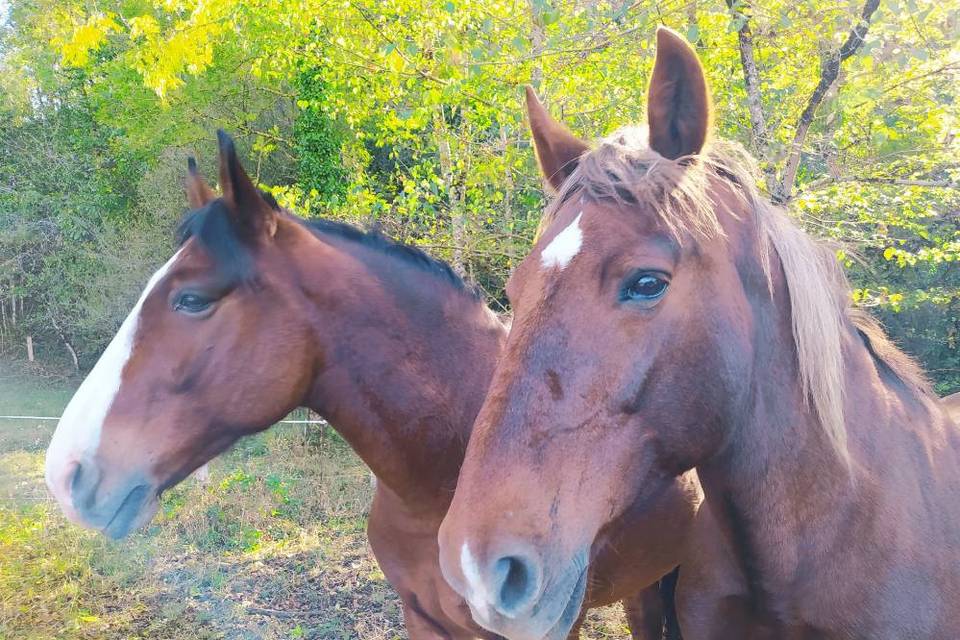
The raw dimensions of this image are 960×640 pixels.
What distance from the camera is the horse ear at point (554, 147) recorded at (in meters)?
1.84

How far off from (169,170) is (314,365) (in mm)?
15138

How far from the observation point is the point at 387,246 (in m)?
2.60

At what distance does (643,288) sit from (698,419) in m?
0.31

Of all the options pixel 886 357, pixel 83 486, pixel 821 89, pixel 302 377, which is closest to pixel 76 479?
pixel 83 486

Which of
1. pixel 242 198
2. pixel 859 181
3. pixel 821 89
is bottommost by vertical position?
pixel 242 198

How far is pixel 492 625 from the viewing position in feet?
3.99

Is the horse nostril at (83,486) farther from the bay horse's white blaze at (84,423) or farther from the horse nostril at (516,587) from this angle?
the horse nostril at (516,587)

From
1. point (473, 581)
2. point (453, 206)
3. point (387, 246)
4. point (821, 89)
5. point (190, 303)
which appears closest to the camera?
point (473, 581)

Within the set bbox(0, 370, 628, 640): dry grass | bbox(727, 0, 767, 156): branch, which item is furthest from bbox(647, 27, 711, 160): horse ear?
bbox(0, 370, 628, 640): dry grass

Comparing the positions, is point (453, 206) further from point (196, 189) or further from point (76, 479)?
point (76, 479)

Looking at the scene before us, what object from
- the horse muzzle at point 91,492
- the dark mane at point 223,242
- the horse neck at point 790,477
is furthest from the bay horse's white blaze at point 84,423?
the horse neck at point 790,477

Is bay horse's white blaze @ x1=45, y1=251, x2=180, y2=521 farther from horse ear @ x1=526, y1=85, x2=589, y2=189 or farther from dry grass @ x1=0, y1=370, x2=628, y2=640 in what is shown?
dry grass @ x1=0, y1=370, x2=628, y2=640

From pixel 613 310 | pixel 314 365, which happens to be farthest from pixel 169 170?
pixel 613 310

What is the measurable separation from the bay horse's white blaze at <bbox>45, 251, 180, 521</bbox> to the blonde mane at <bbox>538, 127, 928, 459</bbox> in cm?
144
